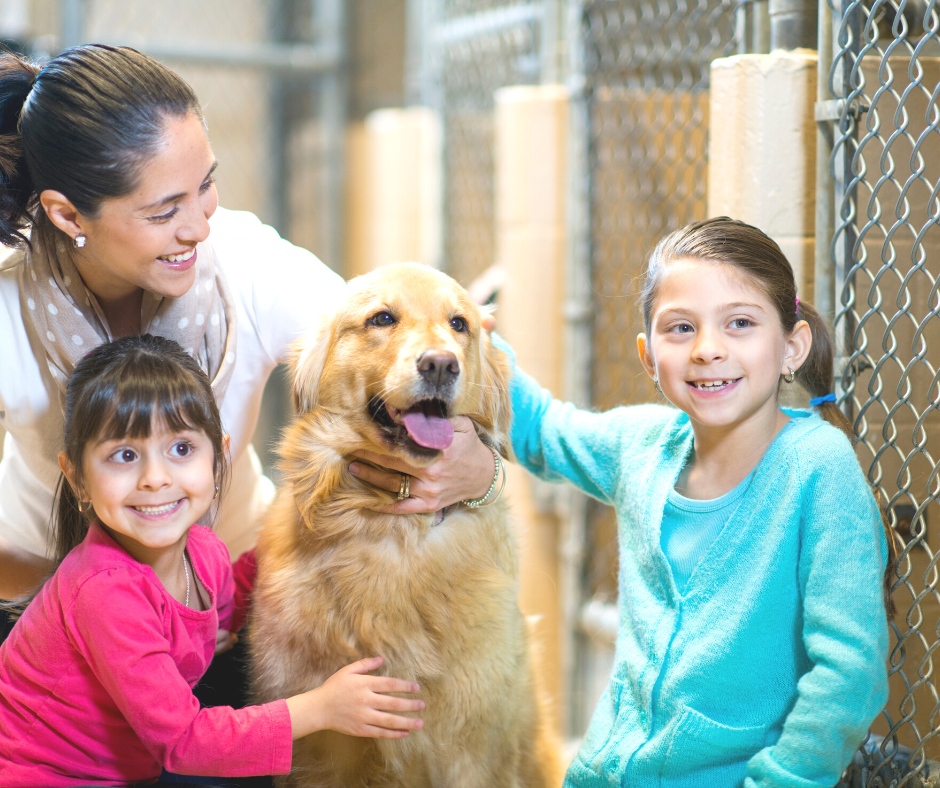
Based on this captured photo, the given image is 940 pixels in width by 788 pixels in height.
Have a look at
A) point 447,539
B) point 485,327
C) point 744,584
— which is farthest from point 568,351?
point 744,584

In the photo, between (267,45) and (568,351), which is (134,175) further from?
(267,45)

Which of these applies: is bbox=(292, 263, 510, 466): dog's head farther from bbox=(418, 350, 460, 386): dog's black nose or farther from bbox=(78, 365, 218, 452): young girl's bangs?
bbox=(78, 365, 218, 452): young girl's bangs

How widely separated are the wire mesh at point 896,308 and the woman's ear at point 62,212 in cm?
131

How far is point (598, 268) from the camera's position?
3.07m

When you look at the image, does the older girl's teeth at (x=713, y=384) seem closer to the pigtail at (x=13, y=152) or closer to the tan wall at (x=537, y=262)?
the pigtail at (x=13, y=152)

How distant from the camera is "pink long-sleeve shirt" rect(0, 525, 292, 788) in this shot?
4.25 feet

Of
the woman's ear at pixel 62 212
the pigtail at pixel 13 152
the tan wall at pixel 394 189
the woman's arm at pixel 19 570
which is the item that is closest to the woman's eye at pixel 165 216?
the woman's ear at pixel 62 212

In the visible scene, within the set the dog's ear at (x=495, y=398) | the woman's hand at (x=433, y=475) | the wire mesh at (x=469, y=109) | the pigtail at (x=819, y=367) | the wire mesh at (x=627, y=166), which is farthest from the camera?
the wire mesh at (x=469, y=109)

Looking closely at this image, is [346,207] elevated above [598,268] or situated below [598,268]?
above

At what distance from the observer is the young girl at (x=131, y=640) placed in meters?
1.30

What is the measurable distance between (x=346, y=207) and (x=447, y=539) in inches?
148

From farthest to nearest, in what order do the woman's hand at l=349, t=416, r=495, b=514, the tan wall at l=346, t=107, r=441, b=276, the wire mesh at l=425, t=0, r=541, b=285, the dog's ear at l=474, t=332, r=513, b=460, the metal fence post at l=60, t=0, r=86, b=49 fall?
the tan wall at l=346, t=107, r=441, b=276 → the metal fence post at l=60, t=0, r=86, b=49 → the wire mesh at l=425, t=0, r=541, b=285 → the dog's ear at l=474, t=332, r=513, b=460 → the woman's hand at l=349, t=416, r=495, b=514

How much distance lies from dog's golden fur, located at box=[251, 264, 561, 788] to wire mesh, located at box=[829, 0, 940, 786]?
26.1 inches

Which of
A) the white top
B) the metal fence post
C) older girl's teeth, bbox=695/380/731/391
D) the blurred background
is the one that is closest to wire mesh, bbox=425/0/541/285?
the blurred background
